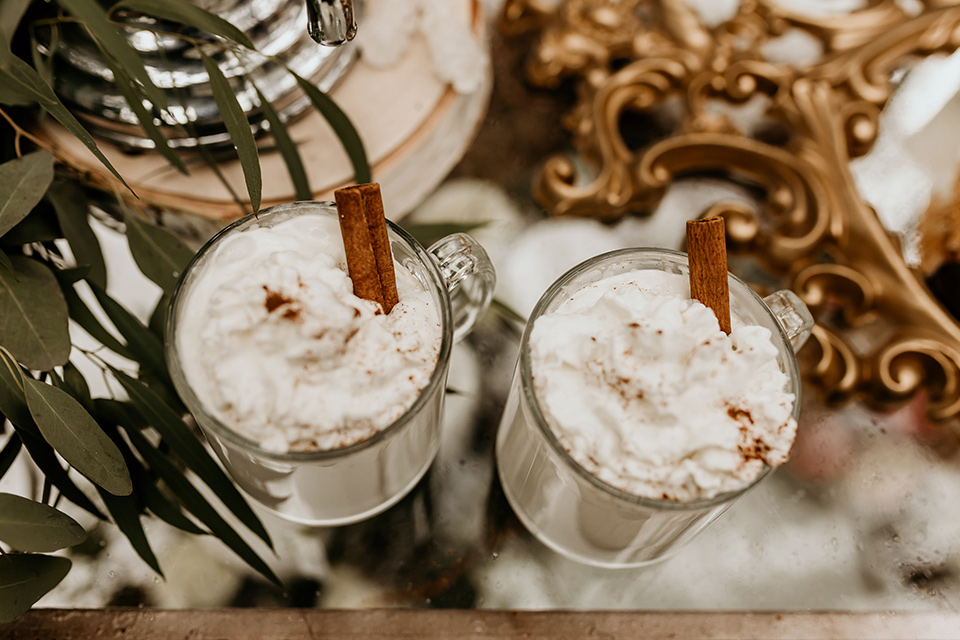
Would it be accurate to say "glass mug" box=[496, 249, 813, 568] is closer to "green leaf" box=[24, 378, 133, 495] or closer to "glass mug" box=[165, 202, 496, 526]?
"glass mug" box=[165, 202, 496, 526]

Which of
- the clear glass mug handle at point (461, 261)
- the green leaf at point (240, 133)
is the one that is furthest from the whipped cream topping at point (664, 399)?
the green leaf at point (240, 133)

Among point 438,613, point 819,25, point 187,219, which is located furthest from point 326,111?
point 819,25

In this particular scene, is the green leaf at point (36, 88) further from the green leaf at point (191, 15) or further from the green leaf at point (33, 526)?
the green leaf at point (33, 526)

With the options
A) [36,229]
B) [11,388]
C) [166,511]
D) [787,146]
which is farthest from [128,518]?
[787,146]

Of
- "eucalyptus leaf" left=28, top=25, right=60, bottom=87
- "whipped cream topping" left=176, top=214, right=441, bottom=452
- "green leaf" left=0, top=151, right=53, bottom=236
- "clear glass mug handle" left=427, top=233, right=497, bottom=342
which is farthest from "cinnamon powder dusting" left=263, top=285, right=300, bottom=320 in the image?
"eucalyptus leaf" left=28, top=25, right=60, bottom=87

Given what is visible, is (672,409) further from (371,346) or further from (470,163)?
→ (470,163)
